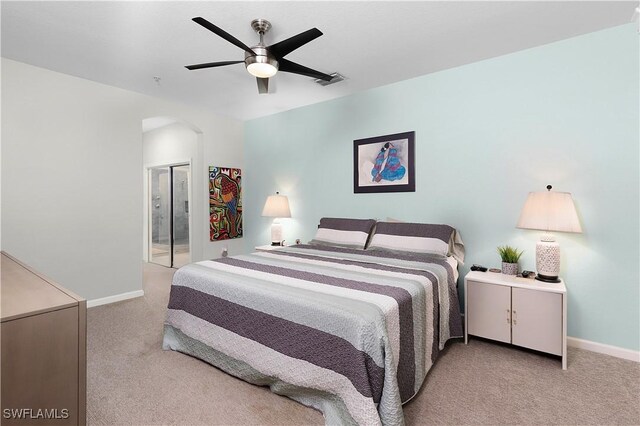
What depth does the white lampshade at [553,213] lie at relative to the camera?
2264 mm

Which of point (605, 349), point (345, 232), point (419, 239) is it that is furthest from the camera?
point (345, 232)

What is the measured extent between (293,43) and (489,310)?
2.46 m

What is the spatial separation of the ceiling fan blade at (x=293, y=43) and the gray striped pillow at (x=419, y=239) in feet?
6.17

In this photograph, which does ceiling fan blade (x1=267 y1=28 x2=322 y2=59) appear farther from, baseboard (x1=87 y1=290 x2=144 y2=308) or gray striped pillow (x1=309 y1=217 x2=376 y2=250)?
baseboard (x1=87 y1=290 x2=144 y2=308)

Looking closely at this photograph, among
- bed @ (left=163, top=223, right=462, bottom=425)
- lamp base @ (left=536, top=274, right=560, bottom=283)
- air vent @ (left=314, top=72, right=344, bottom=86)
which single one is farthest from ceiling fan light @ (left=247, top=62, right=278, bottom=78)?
lamp base @ (left=536, top=274, right=560, bottom=283)

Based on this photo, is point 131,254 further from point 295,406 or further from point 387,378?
point 387,378

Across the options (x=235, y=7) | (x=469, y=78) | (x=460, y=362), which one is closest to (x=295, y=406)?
(x=460, y=362)

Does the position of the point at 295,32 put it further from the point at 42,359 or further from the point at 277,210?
the point at 42,359

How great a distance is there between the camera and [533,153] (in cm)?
Answer: 270

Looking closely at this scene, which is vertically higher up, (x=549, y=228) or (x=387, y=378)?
(x=549, y=228)

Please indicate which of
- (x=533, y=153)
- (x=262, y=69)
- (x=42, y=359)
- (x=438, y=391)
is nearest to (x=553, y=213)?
(x=533, y=153)

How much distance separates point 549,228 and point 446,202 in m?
0.99

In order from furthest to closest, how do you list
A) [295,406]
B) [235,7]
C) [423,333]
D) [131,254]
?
[131,254] < [235,7] < [423,333] < [295,406]

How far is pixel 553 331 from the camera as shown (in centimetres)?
224
